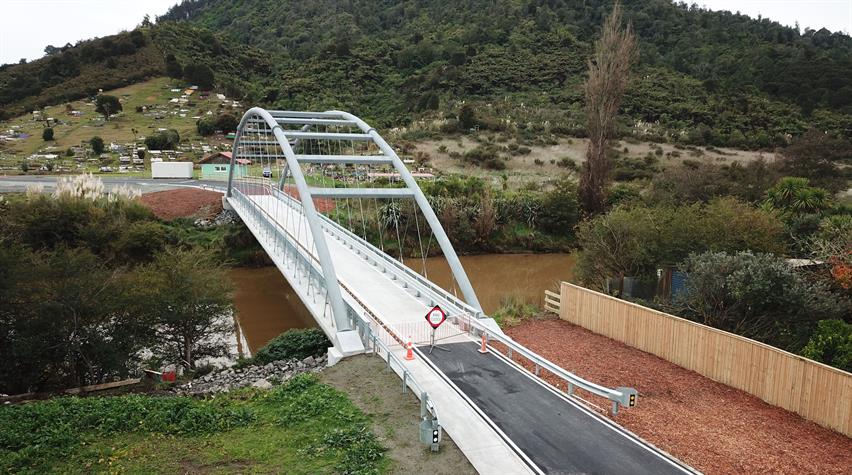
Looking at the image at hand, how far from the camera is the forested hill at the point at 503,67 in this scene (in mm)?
71938

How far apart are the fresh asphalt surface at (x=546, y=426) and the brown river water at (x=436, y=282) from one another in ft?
34.7

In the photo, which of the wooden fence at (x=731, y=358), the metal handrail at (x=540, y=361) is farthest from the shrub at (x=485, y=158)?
the wooden fence at (x=731, y=358)

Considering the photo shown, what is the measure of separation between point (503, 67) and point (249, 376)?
8593cm

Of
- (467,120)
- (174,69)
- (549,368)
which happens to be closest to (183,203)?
(549,368)

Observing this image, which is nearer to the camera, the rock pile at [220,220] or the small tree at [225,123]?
the rock pile at [220,220]

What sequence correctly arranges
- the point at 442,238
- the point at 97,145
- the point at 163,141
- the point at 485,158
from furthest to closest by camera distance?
1. the point at 163,141
2. the point at 97,145
3. the point at 485,158
4. the point at 442,238

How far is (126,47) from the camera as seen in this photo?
10394 centimetres

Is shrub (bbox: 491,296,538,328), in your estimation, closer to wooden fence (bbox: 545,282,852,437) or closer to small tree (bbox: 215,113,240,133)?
wooden fence (bbox: 545,282,852,437)

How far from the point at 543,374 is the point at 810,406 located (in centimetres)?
531

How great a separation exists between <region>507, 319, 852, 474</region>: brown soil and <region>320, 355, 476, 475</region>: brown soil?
3.88 meters

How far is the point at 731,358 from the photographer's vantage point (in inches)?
500

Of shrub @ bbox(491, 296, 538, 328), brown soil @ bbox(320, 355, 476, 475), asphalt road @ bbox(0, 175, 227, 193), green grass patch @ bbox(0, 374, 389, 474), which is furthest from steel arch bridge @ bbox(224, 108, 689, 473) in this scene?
asphalt road @ bbox(0, 175, 227, 193)

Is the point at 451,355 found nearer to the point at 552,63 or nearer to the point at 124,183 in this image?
the point at 124,183

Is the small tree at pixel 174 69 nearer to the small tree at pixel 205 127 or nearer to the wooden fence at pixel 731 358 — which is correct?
the small tree at pixel 205 127
